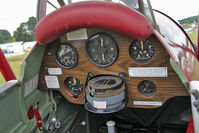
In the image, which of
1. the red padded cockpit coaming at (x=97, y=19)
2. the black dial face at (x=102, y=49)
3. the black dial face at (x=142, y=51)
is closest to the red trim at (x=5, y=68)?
the red padded cockpit coaming at (x=97, y=19)

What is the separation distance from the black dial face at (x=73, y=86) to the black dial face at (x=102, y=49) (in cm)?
33

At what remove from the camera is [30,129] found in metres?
1.68

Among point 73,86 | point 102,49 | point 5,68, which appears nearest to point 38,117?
point 73,86

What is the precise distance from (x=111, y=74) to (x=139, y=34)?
59 centimetres

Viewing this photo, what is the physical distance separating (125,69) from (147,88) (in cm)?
28

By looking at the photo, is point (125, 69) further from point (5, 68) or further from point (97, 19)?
point (5, 68)

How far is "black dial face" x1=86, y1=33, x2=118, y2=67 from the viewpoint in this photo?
5.75 ft

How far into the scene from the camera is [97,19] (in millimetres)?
1382

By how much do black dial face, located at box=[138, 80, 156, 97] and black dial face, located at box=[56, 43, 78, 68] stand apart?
676 mm

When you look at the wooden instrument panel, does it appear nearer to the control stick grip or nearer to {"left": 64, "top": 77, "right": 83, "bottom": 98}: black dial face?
{"left": 64, "top": 77, "right": 83, "bottom": 98}: black dial face

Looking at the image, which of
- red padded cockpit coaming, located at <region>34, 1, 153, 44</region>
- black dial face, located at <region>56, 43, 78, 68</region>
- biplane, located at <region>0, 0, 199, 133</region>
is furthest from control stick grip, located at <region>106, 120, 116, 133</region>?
red padded cockpit coaming, located at <region>34, 1, 153, 44</region>

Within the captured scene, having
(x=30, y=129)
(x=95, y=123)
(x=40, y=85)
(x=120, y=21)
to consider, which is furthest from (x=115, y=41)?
(x=95, y=123)

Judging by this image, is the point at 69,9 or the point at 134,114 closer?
the point at 69,9

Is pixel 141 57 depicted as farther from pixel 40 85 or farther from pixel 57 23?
pixel 40 85
